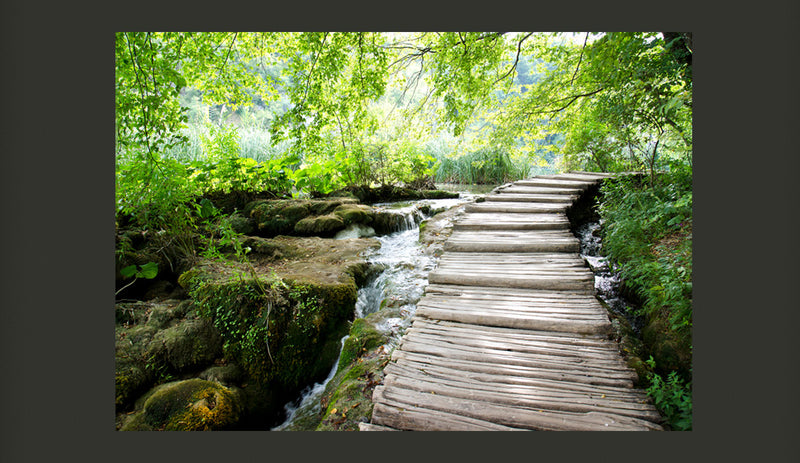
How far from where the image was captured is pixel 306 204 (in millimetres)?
5812

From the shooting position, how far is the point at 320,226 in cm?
523

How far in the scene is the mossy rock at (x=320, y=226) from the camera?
17.1 feet

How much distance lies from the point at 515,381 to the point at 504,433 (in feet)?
1.02

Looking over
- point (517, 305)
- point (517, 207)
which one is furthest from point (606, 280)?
point (517, 305)

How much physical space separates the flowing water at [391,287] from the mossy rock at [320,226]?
6.5 inches

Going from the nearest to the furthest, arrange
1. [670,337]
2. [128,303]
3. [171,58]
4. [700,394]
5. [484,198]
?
[700,394] → [171,58] → [670,337] → [128,303] → [484,198]

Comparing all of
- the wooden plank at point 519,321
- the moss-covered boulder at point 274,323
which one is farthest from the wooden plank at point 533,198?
the wooden plank at point 519,321

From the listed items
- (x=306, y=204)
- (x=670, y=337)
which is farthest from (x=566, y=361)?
(x=306, y=204)

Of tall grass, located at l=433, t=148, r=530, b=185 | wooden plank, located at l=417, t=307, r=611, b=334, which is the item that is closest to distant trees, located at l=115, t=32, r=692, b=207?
wooden plank, located at l=417, t=307, r=611, b=334

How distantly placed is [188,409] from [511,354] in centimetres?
208

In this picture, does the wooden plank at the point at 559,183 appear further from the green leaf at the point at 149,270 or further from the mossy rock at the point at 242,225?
the green leaf at the point at 149,270

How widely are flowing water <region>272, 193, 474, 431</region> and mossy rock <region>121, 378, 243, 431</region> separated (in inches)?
16.2

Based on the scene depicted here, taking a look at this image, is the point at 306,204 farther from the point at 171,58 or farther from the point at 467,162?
the point at 467,162

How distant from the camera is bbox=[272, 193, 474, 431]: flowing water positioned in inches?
98.5
